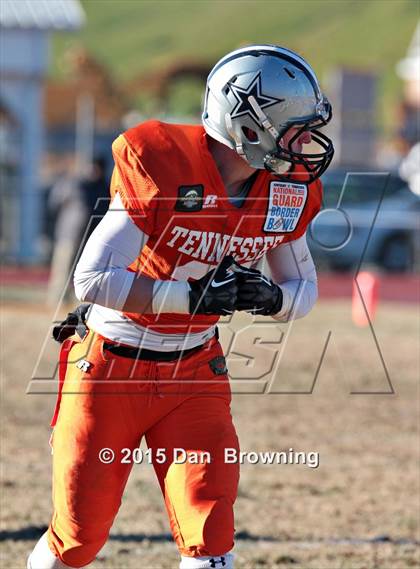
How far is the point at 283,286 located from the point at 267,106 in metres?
0.56

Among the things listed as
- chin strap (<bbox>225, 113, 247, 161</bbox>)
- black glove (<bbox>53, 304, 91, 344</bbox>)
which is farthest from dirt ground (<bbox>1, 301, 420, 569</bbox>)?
chin strap (<bbox>225, 113, 247, 161</bbox>)

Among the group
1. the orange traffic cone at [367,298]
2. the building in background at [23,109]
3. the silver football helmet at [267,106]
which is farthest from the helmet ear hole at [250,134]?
the building in background at [23,109]

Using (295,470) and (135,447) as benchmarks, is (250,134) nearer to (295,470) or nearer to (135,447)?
(135,447)

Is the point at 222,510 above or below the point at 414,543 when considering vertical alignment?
above

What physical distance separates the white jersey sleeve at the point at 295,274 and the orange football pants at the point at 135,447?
1.23 feet

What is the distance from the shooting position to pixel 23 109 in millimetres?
19328

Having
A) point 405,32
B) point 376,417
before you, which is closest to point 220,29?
point 405,32

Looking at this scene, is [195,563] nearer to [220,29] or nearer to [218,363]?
[218,363]

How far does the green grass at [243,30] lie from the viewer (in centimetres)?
11100

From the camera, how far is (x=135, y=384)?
3.38m

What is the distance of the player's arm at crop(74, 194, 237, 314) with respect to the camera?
127 inches

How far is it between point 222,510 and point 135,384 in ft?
1.40

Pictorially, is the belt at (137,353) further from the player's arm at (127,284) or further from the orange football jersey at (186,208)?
the player's arm at (127,284)

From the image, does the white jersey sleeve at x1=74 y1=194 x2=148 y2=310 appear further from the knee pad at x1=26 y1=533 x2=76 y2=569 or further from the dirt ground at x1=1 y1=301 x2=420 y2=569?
the dirt ground at x1=1 y1=301 x2=420 y2=569
